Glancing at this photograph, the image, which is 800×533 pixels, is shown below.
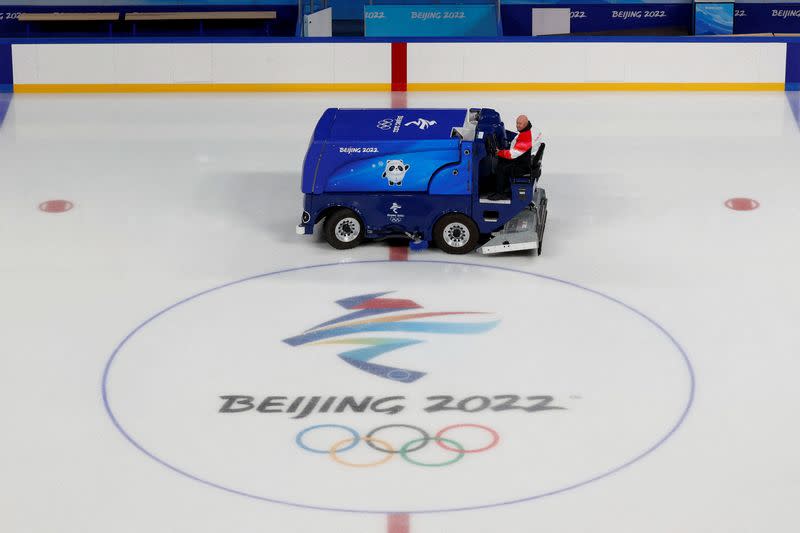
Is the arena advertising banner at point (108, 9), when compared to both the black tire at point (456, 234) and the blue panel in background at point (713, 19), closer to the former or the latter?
the blue panel in background at point (713, 19)

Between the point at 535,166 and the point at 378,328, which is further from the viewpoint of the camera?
the point at 535,166

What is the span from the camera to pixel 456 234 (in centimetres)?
923

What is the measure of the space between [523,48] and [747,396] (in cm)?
754

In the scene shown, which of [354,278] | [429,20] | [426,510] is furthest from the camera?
[429,20]

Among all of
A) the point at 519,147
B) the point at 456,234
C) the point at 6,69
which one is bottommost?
the point at 456,234

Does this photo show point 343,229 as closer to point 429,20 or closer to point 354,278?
point 354,278

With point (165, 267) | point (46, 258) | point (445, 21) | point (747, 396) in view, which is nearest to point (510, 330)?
point (747, 396)

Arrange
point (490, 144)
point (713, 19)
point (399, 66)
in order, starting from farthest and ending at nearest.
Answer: point (713, 19) < point (399, 66) < point (490, 144)

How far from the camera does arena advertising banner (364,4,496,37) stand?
17422 mm

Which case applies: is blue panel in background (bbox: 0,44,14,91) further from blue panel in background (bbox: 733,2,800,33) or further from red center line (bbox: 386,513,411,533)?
blue panel in background (bbox: 733,2,800,33)

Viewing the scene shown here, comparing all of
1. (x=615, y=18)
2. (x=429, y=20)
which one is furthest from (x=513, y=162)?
(x=615, y=18)

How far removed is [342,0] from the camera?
17.9 meters

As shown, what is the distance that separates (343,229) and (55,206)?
2.62 metres

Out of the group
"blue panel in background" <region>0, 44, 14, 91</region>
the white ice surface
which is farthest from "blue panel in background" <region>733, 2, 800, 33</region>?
"blue panel in background" <region>0, 44, 14, 91</region>
